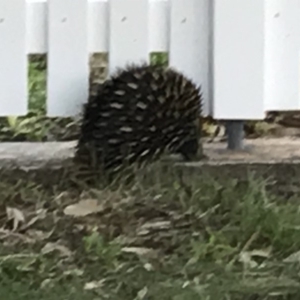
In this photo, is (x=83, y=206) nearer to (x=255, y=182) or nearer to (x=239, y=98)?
(x=255, y=182)

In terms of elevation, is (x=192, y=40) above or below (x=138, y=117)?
above

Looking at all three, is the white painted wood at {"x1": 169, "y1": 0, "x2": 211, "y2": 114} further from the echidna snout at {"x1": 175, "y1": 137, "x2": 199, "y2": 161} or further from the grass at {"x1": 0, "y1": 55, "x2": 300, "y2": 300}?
the grass at {"x1": 0, "y1": 55, "x2": 300, "y2": 300}

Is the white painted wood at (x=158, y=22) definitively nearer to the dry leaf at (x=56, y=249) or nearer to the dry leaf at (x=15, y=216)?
the dry leaf at (x=15, y=216)

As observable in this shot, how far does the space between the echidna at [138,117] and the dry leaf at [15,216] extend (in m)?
0.33

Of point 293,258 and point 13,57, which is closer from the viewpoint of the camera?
point 293,258

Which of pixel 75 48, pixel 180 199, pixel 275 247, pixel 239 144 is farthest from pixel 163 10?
pixel 275 247

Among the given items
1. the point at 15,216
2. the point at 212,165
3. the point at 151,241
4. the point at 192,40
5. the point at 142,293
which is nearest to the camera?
the point at 142,293

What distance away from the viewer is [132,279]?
1.64m

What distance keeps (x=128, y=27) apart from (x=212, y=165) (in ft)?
1.38

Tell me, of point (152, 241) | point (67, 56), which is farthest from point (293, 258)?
point (67, 56)

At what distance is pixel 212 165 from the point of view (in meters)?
2.25

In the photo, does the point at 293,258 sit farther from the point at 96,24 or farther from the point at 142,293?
the point at 96,24

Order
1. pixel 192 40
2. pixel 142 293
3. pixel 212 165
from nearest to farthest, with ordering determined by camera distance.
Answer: pixel 142 293
pixel 212 165
pixel 192 40

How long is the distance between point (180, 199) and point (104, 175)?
27cm
